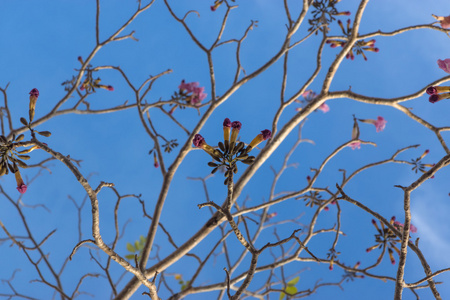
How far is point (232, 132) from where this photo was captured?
1.37m

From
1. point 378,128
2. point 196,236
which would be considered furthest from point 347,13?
point 196,236

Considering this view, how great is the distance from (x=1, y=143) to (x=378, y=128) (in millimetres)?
3389

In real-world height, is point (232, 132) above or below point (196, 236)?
below

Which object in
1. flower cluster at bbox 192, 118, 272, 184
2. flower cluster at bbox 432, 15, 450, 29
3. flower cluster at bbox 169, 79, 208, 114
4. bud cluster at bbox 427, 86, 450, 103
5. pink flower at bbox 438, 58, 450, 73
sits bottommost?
flower cluster at bbox 192, 118, 272, 184

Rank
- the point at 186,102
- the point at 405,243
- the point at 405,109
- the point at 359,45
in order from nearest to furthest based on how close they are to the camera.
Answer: the point at 405,243 < the point at 405,109 < the point at 359,45 < the point at 186,102

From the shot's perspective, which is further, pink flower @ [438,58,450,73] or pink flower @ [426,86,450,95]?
pink flower @ [438,58,450,73]

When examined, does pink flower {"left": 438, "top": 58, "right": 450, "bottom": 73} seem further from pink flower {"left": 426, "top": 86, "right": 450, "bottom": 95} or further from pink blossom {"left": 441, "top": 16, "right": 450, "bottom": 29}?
pink blossom {"left": 441, "top": 16, "right": 450, "bottom": 29}

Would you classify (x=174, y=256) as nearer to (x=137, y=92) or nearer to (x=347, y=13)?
(x=137, y=92)

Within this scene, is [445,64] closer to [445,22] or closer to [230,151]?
[445,22]

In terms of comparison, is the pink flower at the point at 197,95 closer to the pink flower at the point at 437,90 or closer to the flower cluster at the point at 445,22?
the flower cluster at the point at 445,22

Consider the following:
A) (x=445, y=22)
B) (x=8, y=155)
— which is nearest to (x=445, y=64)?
(x=445, y=22)

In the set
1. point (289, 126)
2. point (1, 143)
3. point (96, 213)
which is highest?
point (289, 126)

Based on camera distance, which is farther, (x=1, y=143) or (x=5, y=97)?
(x=5, y=97)

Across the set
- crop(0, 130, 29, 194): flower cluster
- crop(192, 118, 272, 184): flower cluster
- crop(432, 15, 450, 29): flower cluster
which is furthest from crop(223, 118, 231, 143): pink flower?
crop(432, 15, 450, 29): flower cluster
